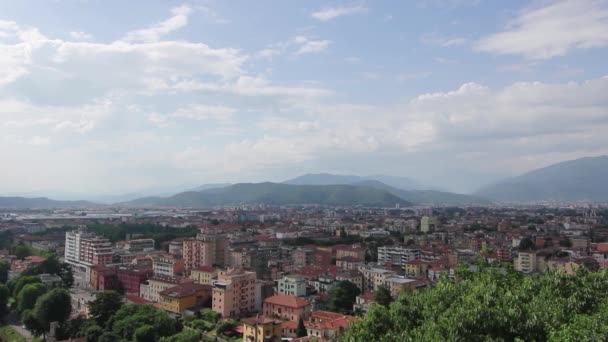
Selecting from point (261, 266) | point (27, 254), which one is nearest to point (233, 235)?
point (261, 266)

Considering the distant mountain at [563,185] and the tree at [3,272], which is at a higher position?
the distant mountain at [563,185]

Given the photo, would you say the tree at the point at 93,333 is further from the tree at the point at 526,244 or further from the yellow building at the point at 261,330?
the tree at the point at 526,244

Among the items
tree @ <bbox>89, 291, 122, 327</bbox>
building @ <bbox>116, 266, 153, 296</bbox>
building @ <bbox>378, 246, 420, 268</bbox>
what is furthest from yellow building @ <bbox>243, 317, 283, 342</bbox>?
building @ <bbox>378, 246, 420, 268</bbox>

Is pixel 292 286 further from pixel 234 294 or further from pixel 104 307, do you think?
pixel 104 307

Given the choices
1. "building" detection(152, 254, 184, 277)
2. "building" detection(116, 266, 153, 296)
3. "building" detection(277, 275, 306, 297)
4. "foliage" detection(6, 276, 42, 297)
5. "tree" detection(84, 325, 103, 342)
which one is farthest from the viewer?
"building" detection(152, 254, 184, 277)

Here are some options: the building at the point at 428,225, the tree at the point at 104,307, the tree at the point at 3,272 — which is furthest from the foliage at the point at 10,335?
the building at the point at 428,225

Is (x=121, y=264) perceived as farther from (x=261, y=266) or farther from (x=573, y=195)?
(x=573, y=195)

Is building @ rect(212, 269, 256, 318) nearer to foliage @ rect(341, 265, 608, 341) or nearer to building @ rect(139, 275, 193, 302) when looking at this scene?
building @ rect(139, 275, 193, 302)
